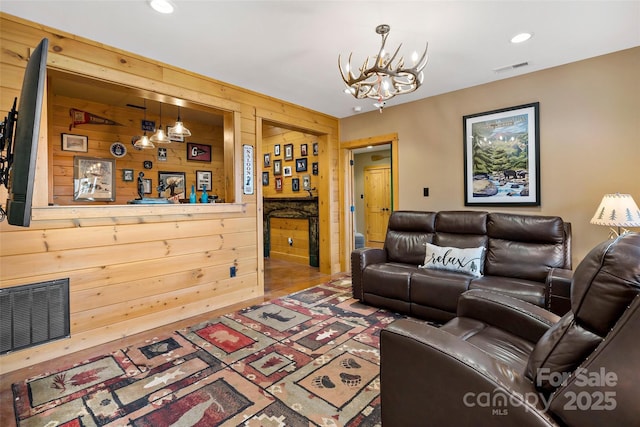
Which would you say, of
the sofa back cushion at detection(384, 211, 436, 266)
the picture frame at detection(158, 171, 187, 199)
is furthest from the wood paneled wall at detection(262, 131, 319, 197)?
the sofa back cushion at detection(384, 211, 436, 266)

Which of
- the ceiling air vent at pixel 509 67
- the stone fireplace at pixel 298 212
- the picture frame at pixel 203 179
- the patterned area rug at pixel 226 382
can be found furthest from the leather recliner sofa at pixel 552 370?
the picture frame at pixel 203 179

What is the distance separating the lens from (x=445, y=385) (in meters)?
1.12

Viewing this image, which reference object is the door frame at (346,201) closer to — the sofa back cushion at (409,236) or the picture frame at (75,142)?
the sofa back cushion at (409,236)

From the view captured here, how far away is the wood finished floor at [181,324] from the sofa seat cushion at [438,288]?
1682 mm

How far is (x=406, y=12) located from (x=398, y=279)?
2.30 metres

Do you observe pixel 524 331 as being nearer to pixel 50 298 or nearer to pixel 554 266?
pixel 554 266

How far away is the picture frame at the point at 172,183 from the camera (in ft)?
16.1

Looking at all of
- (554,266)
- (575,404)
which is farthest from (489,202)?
(575,404)

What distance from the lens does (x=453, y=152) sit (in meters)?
3.86

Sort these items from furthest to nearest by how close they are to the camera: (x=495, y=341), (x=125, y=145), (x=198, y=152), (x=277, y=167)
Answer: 1. (x=277, y=167)
2. (x=198, y=152)
3. (x=125, y=145)
4. (x=495, y=341)

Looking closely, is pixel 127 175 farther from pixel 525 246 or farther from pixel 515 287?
pixel 525 246

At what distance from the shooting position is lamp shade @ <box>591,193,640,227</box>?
7.88ft

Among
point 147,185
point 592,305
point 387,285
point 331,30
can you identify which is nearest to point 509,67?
point 331,30

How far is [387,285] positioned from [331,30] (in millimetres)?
2404
